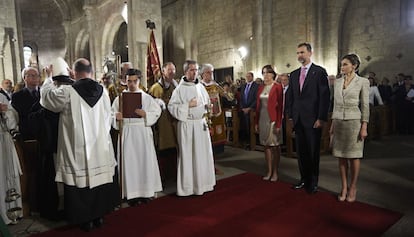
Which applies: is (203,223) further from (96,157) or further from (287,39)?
(287,39)

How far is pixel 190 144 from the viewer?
455 centimetres

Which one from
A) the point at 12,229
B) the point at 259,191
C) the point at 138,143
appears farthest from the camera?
the point at 259,191

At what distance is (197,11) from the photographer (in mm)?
18859

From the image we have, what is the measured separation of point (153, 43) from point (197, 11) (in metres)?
14.2

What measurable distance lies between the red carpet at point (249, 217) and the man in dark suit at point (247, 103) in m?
3.86

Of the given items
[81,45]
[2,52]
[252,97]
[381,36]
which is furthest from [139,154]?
[81,45]

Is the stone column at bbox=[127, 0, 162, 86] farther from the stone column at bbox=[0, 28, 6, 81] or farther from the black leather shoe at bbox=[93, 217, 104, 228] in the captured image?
the black leather shoe at bbox=[93, 217, 104, 228]

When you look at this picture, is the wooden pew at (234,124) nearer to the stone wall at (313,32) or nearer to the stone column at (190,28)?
the stone wall at (313,32)

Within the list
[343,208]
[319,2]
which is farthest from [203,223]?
[319,2]

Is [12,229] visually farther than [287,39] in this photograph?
No

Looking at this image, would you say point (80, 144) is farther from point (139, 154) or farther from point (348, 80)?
point (348, 80)

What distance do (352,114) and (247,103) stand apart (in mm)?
4425

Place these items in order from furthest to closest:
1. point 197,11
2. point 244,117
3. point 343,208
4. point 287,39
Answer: point 197,11
point 287,39
point 244,117
point 343,208

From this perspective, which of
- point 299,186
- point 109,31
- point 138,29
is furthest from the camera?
point 109,31
